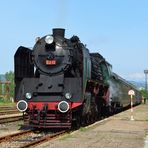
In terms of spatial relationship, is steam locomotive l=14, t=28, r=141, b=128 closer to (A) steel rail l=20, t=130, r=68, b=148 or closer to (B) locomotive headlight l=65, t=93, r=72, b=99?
(B) locomotive headlight l=65, t=93, r=72, b=99

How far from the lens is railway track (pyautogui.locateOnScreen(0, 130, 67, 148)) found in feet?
44.8

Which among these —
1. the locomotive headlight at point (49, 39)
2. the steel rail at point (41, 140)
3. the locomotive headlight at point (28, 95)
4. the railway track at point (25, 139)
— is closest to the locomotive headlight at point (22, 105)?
the locomotive headlight at point (28, 95)

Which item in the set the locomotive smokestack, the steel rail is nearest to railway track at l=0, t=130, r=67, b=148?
the steel rail

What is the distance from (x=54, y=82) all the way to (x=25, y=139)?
3.18 meters

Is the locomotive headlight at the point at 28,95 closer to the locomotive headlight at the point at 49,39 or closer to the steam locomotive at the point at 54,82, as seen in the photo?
the steam locomotive at the point at 54,82

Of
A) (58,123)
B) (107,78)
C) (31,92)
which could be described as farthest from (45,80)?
(107,78)

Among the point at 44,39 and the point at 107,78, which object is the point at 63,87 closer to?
the point at 44,39

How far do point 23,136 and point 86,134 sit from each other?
7.38 ft

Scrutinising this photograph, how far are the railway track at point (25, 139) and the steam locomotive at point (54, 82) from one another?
1.75 ft

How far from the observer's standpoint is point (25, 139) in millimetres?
15297

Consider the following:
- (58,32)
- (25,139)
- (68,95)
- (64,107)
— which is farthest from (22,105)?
(58,32)

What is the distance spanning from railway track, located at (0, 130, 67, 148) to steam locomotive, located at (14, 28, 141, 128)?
0.53 metres

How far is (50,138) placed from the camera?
15.3 meters

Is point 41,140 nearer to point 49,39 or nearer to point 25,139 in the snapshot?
point 25,139
